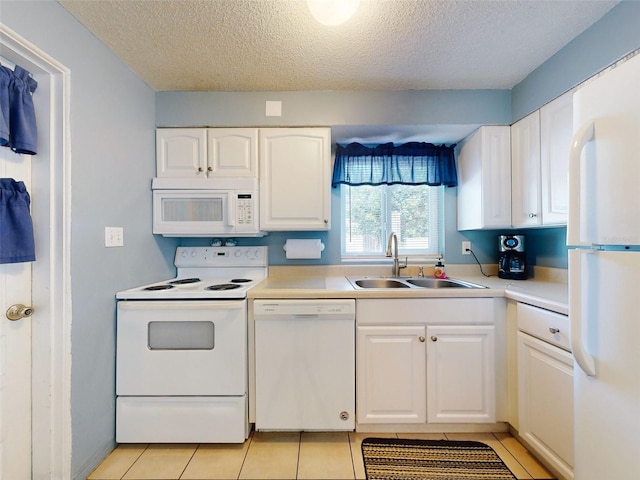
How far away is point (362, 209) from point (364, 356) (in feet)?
4.22

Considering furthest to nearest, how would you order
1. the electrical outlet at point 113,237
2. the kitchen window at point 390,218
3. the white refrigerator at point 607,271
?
1. the kitchen window at point 390,218
2. the electrical outlet at point 113,237
3. the white refrigerator at point 607,271

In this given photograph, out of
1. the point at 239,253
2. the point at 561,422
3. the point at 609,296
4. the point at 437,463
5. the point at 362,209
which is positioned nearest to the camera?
the point at 609,296

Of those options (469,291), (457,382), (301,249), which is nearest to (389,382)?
(457,382)

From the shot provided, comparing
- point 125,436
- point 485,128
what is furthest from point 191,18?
point 125,436

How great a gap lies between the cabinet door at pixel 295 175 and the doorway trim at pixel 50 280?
109cm

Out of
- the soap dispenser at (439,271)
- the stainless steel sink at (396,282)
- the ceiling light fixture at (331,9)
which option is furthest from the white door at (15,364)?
the soap dispenser at (439,271)

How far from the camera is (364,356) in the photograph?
1712mm

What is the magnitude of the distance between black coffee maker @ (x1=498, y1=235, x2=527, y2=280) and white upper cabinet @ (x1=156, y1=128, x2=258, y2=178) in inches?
77.8

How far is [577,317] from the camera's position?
97cm

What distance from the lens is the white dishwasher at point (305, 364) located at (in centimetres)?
169

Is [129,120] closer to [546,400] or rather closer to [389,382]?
[389,382]

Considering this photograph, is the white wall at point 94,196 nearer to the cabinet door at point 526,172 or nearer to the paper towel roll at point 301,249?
the paper towel roll at point 301,249

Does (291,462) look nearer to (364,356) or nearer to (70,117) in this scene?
(364,356)

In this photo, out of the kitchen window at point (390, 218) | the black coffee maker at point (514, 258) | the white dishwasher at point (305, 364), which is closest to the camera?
the white dishwasher at point (305, 364)
